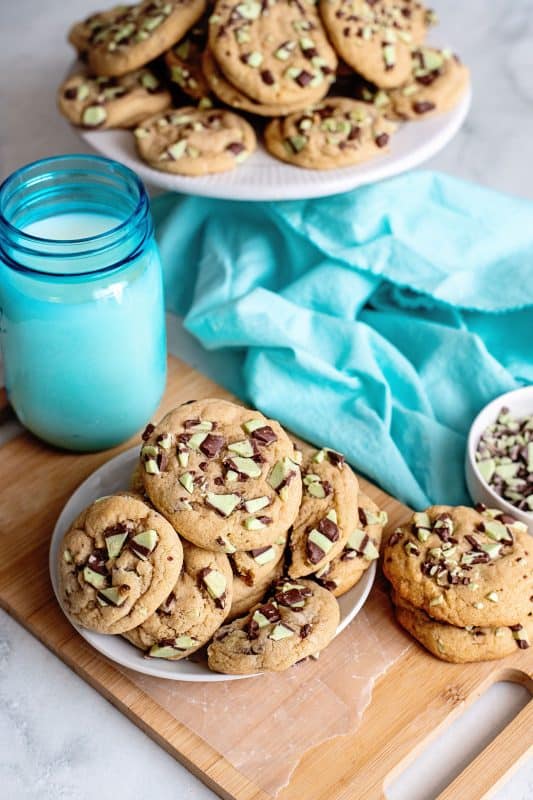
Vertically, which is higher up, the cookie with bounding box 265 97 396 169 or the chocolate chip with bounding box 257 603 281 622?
the cookie with bounding box 265 97 396 169

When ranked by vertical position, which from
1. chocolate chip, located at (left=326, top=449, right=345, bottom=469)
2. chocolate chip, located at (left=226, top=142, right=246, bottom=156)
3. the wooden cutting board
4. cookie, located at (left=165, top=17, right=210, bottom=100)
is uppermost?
cookie, located at (left=165, top=17, right=210, bottom=100)

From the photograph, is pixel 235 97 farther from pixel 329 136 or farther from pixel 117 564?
pixel 117 564

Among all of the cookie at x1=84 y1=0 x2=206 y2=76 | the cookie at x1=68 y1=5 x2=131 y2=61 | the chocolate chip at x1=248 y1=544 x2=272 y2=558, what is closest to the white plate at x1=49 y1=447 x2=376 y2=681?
the chocolate chip at x1=248 y1=544 x2=272 y2=558

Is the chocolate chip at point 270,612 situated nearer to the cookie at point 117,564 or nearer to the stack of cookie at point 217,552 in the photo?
the stack of cookie at point 217,552

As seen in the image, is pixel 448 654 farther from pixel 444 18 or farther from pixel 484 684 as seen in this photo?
pixel 444 18

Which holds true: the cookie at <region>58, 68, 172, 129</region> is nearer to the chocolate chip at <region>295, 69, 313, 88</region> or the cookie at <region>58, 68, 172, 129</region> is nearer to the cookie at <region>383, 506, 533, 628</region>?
the chocolate chip at <region>295, 69, 313, 88</region>

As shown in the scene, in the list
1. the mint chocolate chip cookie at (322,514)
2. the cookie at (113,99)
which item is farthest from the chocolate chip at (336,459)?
the cookie at (113,99)

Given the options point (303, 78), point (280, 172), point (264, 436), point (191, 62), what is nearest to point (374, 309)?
point (280, 172)
